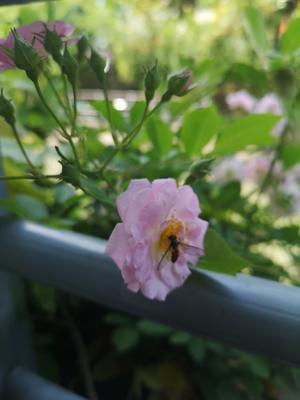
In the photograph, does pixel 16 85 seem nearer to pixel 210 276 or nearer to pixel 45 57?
pixel 45 57

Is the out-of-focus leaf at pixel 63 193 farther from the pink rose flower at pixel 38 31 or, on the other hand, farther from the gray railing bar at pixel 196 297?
the pink rose flower at pixel 38 31

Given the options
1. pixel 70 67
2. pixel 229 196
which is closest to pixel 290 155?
pixel 229 196

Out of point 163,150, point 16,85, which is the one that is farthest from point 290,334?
point 16,85

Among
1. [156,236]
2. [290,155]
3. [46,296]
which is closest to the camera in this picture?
[156,236]

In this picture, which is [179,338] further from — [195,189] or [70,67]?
[70,67]

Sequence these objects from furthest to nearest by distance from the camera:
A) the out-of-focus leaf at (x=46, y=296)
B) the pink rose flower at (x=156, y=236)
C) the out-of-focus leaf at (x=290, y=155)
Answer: the out-of-focus leaf at (x=46, y=296) → the out-of-focus leaf at (x=290, y=155) → the pink rose flower at (x=156, y=236)

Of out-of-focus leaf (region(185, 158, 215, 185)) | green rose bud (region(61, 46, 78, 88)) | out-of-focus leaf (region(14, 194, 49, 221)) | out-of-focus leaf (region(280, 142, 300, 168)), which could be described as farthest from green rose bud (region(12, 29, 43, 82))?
out-of-focus leaf (region(280, 142, 300, 168))

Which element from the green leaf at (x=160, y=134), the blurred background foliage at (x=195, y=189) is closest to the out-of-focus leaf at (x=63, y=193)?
the blurred background foliage at (x=195, y=189)
